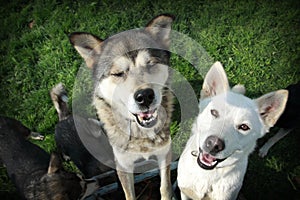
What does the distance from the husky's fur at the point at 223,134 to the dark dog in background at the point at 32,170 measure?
1.25m

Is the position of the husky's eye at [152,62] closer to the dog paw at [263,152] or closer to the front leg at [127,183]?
the front leg at [127,183]

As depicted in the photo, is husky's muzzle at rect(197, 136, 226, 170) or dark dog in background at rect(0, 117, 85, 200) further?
dark dog in background at rect(0, 117, 85, 200)

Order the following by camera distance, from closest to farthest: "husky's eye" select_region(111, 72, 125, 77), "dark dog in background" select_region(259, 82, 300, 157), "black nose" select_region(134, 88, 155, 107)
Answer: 1. "black nose" select_region(134, 88, 155, 107)
2. "husky's eye" select_region(111, 72, 125, 77)
3. "dark dog in background" select_region(259, 82, 300, 157)

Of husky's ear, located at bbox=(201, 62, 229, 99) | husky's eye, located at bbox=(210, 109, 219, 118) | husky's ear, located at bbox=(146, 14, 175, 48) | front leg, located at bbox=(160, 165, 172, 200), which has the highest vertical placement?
husky's ear, located at bbox=(146, 14, 175, 48)

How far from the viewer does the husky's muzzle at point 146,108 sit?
338cm

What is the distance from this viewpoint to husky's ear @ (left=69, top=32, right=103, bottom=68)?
3521 millimetres

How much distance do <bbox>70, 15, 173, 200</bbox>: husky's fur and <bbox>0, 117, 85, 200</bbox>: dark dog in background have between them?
2.00 ft

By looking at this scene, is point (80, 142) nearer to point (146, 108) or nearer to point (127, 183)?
point (127, 183)

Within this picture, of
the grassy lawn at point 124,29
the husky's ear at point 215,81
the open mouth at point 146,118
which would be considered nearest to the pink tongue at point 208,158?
the husky's ear at point 215,81

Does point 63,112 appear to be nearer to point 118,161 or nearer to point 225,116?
point 118,161

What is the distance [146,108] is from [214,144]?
84cm

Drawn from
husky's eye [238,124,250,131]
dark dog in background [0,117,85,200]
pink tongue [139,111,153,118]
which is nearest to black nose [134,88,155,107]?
pink tongue [139,111,153,118]

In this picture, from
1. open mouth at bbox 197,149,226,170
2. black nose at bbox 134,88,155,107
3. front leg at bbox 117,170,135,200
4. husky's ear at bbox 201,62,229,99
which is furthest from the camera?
front leg at bbox 117,170,135,200

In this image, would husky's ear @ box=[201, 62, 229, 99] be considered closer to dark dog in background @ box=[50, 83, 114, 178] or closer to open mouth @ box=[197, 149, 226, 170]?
open mouth @ box=[197, 149, 226, 170]
